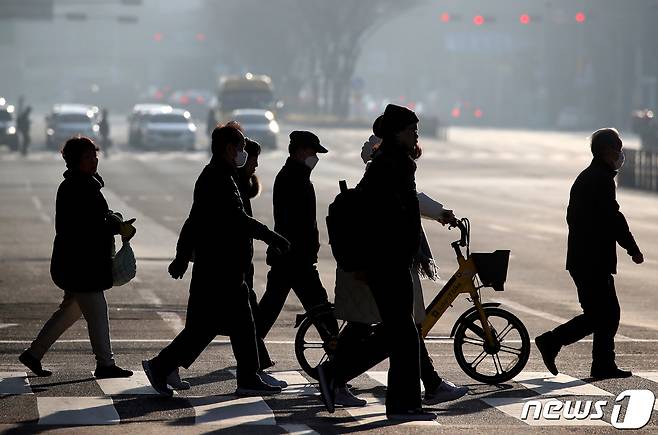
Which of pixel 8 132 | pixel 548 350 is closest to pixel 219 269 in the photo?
pixel 548 350

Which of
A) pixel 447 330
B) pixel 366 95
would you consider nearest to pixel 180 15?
pixel 366 95

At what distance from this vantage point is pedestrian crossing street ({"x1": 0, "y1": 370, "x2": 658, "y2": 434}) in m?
9.95

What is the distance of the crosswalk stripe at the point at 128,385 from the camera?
1098cm

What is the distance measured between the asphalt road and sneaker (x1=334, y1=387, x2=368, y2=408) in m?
0.09

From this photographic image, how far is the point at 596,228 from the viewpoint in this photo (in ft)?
39.9

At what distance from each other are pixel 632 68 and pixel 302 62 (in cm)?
2104

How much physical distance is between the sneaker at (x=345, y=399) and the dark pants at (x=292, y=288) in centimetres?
101

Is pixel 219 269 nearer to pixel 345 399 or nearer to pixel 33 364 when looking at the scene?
pixel 345 399

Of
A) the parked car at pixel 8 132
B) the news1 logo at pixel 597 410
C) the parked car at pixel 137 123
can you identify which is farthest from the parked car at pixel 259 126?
the news1 logo at pixel 597 410

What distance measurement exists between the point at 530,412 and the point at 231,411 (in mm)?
1714

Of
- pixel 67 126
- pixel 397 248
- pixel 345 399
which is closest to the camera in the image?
pixel 397 248

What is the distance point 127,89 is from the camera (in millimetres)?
148750

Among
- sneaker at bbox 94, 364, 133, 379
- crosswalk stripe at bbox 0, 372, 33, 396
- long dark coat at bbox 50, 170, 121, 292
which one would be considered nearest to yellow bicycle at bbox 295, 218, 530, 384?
sneaker at bbox 94, 364, 133, 379

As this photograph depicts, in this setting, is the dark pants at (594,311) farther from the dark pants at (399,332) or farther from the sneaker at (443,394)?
the dark pants at (399,332)
